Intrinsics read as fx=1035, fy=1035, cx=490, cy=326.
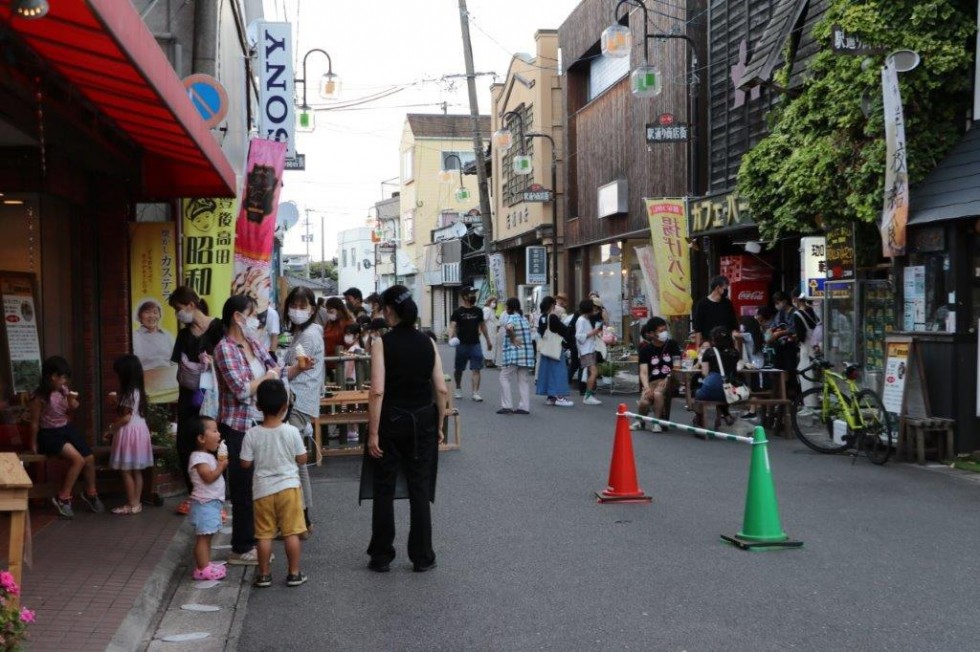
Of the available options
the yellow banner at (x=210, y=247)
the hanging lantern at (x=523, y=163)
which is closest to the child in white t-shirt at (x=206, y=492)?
the yellow banner at (x=210, y=247)

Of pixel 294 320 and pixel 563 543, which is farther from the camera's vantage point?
pixel 294 320

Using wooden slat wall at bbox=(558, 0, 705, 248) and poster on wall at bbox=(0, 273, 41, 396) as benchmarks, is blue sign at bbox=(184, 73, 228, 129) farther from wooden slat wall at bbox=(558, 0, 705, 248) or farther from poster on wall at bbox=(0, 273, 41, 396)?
wooden slat wall at bbox=(558, 0, 705, 248)

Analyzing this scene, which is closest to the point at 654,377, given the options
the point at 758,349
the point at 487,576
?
the point at 758,349

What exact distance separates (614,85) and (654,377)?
550 inches

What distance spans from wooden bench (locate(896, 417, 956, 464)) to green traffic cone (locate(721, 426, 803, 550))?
4574 millimetres

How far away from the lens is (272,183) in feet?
39.3

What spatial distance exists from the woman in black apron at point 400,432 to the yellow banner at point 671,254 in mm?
13540

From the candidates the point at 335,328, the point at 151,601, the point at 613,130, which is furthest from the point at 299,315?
the point at 613,130

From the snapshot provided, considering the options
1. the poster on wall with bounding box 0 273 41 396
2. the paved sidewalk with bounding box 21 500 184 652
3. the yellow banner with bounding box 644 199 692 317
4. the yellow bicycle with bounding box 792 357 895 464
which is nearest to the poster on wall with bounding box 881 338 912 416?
the yellow bicycle with bounding box 792 357 895 464

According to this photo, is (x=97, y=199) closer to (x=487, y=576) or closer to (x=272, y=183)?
(x=272, y=183)

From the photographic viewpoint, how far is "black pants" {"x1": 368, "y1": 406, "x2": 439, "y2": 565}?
7.19 metres

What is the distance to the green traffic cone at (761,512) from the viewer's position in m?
7.57

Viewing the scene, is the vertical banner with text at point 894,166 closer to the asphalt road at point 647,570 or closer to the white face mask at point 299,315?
the asphalt road at point 647,570

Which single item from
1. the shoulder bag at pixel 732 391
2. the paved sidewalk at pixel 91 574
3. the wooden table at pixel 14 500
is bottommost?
the paved sidewalk at pixel 91 574
